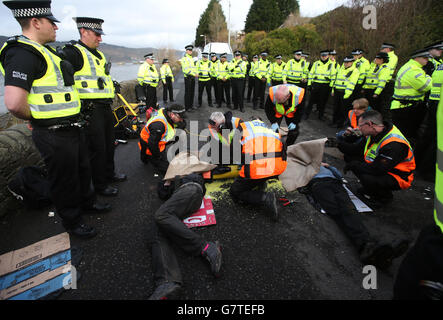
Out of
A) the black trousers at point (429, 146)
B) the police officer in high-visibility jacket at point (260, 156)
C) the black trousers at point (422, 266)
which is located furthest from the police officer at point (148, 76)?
the black trousers at point (422, 266)

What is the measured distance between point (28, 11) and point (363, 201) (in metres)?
4.25

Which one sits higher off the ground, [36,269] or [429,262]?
[429,262]

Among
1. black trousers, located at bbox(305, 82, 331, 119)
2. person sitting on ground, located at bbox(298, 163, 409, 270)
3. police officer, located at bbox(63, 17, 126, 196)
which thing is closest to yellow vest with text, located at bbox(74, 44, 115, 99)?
police officer, located at bbox(63, 17, 126, 196)

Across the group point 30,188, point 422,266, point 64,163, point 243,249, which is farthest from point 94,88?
point 422,266

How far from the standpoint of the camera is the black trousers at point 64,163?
6.48ft

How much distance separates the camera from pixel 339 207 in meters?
2.54

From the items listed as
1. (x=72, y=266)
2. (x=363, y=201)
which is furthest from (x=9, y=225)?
(x=363, y=201)

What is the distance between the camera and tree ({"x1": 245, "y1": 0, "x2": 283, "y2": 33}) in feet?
76.0

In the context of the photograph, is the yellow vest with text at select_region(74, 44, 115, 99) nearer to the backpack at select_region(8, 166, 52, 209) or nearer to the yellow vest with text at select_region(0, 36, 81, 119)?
the yellow vest with text at select_region(0, 36, 81, 119)

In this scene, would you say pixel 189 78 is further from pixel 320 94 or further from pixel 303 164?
pixel 303 164

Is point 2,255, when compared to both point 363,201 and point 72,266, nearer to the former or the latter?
point 72,266

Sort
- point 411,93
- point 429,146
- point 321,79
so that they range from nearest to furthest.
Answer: point 429,146, point 411,93, point 321,79

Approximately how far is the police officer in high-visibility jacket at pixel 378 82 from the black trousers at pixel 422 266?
5579 mm

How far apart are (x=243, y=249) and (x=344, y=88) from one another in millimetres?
5849
